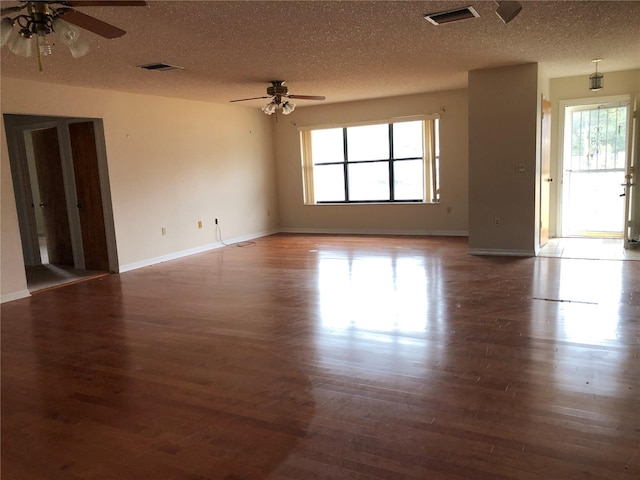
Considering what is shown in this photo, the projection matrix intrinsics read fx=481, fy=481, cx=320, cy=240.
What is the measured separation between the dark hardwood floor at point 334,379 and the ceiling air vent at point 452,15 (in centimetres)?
236

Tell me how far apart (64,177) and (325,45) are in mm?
4339

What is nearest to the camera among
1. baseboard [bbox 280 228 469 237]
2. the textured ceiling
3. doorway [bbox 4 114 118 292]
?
the textured ceiling

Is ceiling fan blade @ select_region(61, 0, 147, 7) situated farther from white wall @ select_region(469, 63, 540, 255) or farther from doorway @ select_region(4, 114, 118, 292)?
white wall @ select_region(469, 63, 540, 255)

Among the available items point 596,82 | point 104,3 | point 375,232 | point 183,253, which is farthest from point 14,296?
point 596,82

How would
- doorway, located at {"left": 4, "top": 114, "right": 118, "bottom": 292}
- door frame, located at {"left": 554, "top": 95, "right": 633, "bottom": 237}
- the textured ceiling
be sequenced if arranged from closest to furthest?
1. the textured ceiling
2. doorway, located at {"left": 4, "top": 114, "right": 118, "bottom": 292}
3. door frame, located at {"left": 554, "top": 95, "right": 633, "bottom": 237}

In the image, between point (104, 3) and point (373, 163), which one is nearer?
point (104, 3)

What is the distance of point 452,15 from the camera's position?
3.71 meters

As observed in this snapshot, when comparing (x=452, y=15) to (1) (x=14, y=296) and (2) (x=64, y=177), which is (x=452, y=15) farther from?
(2) (x=64, y=177)

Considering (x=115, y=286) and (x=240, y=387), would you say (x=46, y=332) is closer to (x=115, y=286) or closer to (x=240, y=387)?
(x=115, y=286)

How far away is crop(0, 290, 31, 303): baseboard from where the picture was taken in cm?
510

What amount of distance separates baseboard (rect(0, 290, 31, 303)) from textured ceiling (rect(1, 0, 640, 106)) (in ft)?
7.57

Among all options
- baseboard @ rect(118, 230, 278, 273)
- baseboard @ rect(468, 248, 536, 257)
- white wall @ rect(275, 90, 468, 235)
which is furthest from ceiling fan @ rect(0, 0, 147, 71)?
white wall @ rect(275, 90, 468, 235)

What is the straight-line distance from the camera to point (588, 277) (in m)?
4.99

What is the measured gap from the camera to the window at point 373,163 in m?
8.32
